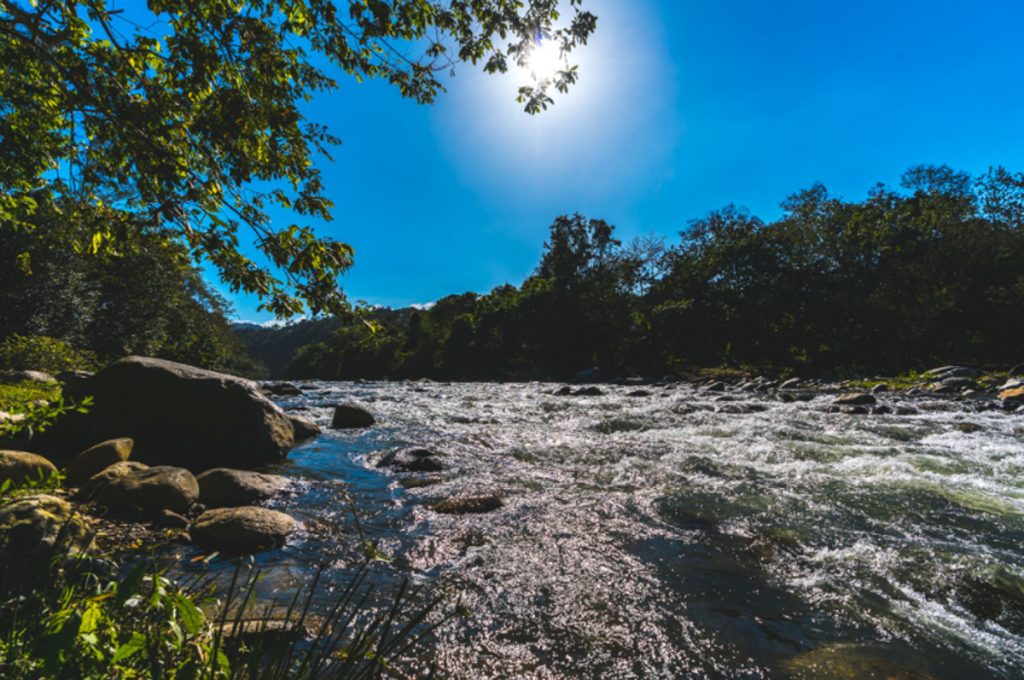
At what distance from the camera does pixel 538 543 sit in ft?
14.3

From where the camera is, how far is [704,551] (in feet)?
13.7

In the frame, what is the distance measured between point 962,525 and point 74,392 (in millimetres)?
12403

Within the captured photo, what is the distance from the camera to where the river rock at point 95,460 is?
552cm

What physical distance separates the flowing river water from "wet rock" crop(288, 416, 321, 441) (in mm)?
1160

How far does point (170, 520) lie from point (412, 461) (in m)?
3.29

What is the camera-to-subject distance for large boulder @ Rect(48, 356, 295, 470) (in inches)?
269

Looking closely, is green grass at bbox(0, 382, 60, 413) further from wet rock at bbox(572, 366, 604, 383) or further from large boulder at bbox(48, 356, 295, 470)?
wet rock at bbox(572, 366, 604, 383)

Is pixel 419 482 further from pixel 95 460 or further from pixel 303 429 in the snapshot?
pixel 303 429

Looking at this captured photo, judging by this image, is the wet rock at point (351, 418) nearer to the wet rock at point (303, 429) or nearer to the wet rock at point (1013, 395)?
the wet rock at point (303, 429)

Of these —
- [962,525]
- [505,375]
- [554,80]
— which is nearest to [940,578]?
[962,525]

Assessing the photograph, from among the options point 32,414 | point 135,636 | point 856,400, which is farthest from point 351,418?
point 856,400

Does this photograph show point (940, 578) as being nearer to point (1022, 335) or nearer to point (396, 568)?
point (396, 568)

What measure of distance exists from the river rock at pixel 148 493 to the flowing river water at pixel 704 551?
38.4 inches

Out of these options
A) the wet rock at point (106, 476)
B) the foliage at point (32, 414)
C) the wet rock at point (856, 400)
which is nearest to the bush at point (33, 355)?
the wet rock at point (106, 476)
